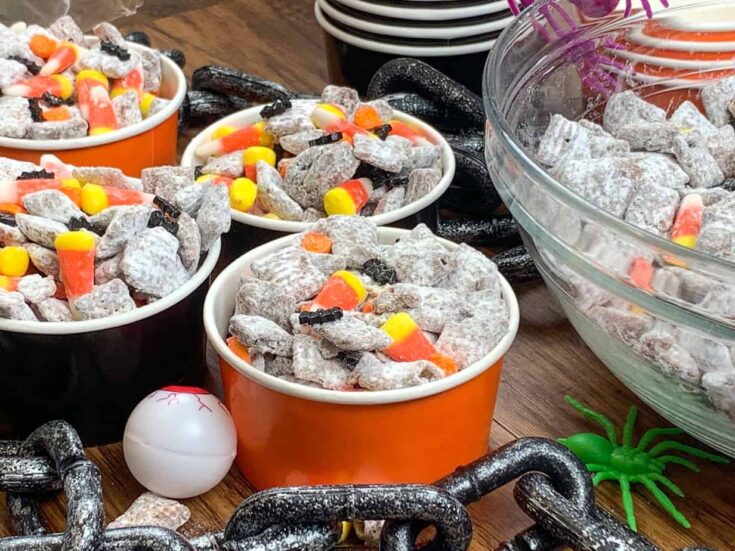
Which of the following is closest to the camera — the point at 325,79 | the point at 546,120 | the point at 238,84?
the point at 546,120

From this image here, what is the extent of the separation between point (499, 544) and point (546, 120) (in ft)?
1.23

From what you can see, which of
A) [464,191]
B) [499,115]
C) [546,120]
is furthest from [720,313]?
[464,191]

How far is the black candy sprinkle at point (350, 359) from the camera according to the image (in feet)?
2.52

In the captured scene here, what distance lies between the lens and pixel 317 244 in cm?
88

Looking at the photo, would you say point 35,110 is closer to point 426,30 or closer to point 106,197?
point 106,197

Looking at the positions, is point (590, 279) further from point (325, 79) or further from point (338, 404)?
point (325, 79)

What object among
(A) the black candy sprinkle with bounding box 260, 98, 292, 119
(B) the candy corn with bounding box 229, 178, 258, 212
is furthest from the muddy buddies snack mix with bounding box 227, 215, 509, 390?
(A) the black candy sprinkle with bounding box 260, 98, 292, 119

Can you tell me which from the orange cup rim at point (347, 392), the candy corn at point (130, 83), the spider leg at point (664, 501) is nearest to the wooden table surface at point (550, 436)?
the spider leg at point (664, 501)

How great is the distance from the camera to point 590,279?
70 centimetres

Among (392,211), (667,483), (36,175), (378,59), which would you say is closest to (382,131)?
(392,211)

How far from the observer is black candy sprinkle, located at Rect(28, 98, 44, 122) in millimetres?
1055

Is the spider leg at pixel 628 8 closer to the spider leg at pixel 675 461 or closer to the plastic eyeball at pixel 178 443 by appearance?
the spider leg at pixel 675 461

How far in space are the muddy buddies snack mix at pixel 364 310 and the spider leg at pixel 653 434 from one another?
14 centimetres

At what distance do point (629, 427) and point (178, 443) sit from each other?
0.34 meters
